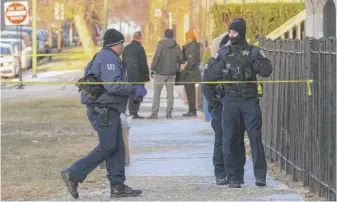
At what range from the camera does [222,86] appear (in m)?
10.8

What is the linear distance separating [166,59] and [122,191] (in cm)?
1059

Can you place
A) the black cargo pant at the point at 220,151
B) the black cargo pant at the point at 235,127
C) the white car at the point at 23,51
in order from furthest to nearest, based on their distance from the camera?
the white car at the point at 23,51 → the black cargo pant at the point at 220,151 → the black cargo pant at the point at 235,127

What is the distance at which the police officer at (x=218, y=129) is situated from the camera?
11.0 m

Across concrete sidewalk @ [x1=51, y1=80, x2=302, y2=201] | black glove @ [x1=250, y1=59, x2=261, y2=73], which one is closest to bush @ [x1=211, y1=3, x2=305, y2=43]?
concrete sidewalk @ [x1=51, y1=80, x2=302, y2=201]

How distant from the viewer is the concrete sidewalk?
410 inches

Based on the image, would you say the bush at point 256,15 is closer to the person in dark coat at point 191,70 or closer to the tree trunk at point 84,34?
the person in dark coat at point 191,70

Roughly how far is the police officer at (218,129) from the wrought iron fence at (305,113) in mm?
569

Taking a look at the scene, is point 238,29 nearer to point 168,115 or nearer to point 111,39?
point 111,39

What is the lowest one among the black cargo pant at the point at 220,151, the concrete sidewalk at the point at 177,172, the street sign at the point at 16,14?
the concrete sidewalk at the point at 177,172

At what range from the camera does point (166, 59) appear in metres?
20.7

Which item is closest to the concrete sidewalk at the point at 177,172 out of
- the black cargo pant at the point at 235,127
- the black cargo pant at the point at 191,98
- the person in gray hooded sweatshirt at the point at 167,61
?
the black cargo pant at the point at 235,127

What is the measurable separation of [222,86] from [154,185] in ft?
4.32

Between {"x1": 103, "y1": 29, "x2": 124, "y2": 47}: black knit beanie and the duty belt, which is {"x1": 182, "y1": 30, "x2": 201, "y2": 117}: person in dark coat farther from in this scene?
{"x1": 103, "y1": 29, "x2": 124, "y2": 47}: black knit beanie

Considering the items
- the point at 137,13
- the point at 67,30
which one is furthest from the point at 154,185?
the point at 67,30
